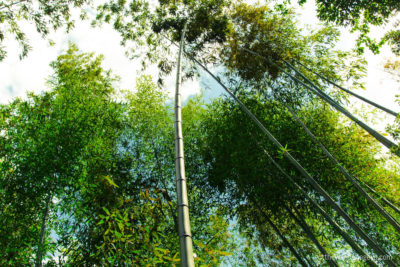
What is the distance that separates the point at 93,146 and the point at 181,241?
353 cm

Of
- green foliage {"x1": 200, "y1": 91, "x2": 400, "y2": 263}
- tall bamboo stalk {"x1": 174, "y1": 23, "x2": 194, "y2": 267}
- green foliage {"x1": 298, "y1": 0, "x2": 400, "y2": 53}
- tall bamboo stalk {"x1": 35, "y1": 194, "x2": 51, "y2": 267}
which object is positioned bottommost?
tall bamboo stalk {"x1": 174, "y1": 23, "x2": 194, "y2": 267}

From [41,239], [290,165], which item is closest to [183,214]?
[41,239]

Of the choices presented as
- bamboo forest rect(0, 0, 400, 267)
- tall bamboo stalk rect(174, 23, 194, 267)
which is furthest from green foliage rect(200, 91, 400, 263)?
tall bamboo stalk rect(174, 23, 194, 267)

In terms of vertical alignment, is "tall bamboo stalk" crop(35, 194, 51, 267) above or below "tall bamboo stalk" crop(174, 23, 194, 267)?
above

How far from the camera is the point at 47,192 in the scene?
3695mm

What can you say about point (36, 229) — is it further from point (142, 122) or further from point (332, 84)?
point (332, 84)

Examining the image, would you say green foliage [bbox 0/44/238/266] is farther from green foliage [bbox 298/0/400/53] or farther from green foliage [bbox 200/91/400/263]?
green foliage [bbox 298/0/400/53]

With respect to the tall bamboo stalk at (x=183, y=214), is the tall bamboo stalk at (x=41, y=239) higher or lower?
higher

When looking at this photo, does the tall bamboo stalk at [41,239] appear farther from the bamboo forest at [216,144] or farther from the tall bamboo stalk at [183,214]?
the tall bamboo stalk at [183,214]

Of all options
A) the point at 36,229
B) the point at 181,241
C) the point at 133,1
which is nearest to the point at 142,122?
the point at 133,1

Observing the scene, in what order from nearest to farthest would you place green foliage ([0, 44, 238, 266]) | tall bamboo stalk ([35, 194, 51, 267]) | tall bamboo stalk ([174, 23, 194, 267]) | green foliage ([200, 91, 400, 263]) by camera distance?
tall bamboo stalk ([174, 23, 194, 267]), green foliage ([0, 44, 238, 266]), tall bamboo stalk ([35, 194, 51, 267]), green foliage ([200, 91, 400, 263])

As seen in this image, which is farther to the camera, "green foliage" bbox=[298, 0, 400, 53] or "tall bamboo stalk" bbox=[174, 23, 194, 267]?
"green foliage" bbox=[298, 0, 400, 53]

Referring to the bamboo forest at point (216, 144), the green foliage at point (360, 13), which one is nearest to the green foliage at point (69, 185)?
the bamboo forest at point (216, 144)

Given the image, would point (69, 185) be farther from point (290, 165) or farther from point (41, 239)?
point (290, 165)
